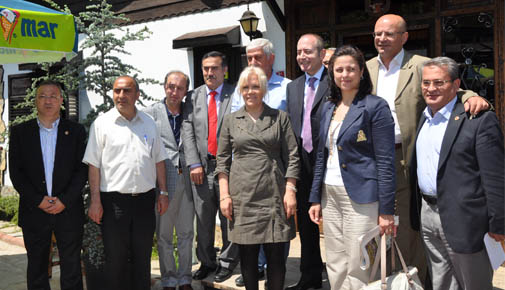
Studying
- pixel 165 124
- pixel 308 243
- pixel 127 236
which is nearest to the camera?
pixel 127 236

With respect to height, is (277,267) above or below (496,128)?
below

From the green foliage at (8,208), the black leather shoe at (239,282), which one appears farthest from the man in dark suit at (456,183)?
the green foliage at (8,208)

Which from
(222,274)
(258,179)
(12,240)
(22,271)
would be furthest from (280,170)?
(12,240)

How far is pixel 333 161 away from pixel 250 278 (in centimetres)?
111

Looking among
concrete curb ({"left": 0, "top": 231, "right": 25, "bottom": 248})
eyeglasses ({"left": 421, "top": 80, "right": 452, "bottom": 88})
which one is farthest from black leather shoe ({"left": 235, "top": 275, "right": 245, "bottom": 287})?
concrete curb ({"left": 0, "top": 231, "right": 25, "bottom": 248})

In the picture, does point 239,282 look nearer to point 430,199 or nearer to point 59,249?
point 59,249

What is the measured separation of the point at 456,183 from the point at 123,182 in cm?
243

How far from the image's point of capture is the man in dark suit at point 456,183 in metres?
2.66

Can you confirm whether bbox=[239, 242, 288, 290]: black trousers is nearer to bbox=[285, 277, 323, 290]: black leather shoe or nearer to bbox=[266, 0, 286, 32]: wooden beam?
bbox=[285, 277, 323, 290]: black leather shoe

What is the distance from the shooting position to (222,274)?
14.3ft

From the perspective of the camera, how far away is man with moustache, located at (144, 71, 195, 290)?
4.20 m

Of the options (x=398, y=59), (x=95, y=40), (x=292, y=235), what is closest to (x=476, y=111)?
(x=398, y=59)

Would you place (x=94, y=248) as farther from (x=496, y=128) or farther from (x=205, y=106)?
(x=496, y=128)

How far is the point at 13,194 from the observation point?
32.3 ft
